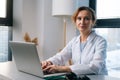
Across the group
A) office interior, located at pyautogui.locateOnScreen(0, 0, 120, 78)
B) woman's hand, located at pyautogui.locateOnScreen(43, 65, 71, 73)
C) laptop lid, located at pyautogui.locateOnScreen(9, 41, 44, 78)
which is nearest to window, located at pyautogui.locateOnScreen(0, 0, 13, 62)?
office interior, located at pyautogui.locateOnScreen(0, 0, 120, 78)

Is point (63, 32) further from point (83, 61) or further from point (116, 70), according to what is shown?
point (83, 61)

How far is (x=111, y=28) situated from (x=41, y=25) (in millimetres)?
1083

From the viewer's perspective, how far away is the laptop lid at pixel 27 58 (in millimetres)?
1385

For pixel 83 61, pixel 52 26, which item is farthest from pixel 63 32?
pixel 83 61

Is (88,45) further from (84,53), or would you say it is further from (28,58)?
(28,58)

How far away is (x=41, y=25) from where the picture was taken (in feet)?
11.2

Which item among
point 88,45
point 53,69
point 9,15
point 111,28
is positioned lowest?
point 53,69

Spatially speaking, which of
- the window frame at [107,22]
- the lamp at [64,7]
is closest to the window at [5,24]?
the lamp at [64,7]

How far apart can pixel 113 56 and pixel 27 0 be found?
5.23 ft

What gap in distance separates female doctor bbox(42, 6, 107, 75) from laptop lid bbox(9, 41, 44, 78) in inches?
4.4

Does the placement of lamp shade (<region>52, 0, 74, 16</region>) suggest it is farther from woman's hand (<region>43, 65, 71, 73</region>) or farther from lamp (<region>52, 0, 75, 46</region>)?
woman's hand (<region>43, 65, 71, 73</region>)

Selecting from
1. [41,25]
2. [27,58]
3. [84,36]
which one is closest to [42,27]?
[41,25]

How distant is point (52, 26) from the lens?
11.2ft

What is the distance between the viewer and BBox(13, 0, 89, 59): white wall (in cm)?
338
